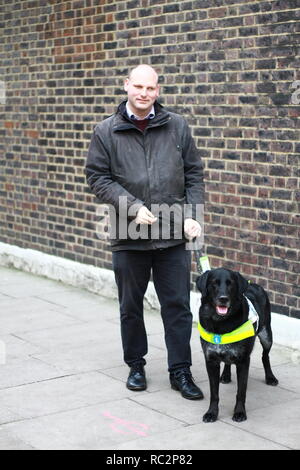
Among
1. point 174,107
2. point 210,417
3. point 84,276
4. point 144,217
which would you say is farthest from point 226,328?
point 84,276

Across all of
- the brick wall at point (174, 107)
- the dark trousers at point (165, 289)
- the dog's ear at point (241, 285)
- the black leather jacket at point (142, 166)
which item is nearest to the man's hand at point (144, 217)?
the black leather jacket at point (142, 166)

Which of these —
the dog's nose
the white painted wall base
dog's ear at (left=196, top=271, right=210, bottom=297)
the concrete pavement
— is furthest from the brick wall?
the dog's nose

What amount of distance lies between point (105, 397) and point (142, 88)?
6.55ft

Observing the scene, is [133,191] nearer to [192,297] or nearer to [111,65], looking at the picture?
[192,297]

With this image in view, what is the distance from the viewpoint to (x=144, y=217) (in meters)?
5.14

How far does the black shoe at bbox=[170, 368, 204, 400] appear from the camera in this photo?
5441 millimetres

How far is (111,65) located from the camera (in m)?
8.39

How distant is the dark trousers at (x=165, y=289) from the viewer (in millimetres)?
5543

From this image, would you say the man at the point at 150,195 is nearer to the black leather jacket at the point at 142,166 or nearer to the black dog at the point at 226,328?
the black leather jacket at the point at 142,166

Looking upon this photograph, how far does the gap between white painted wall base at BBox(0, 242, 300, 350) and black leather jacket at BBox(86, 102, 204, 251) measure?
4.96 ft

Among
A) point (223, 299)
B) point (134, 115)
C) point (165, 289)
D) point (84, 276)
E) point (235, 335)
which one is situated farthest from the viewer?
point (84, 276)

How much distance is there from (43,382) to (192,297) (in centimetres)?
206

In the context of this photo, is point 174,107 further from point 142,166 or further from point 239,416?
point 239,416
